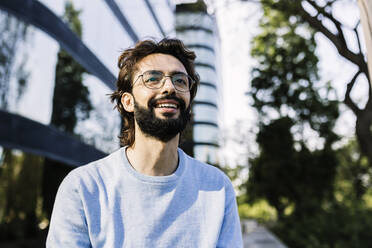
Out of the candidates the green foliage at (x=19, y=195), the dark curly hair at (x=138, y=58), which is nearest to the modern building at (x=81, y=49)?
the green foliage at (x=19, y=195)

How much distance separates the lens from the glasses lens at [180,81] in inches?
69.3

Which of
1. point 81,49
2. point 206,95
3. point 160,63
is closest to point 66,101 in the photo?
point 81,49

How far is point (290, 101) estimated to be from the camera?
61.5 ft

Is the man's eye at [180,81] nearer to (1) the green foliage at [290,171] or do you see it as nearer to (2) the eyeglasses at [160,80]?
(2) the eyeglasses at [160,80]

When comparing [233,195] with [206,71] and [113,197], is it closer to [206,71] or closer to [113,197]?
[113,197]

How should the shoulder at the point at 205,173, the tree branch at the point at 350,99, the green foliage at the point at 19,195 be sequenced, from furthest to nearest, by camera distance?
the green foliage at the point at 19,195 < the tree branch at the point at 350,99 < the shoulder at the point at 205,173

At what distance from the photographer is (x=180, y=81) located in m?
1.79

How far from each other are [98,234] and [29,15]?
283 inches

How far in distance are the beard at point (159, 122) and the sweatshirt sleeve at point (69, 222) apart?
0.45 metres

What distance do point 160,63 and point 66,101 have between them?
25.5ft

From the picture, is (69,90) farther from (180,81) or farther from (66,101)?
(180,81)

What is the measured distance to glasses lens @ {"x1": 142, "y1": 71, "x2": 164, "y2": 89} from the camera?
175cm

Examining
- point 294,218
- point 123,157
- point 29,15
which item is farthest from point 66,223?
point 294,218

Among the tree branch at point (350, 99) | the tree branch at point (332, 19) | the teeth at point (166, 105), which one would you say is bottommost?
the teeth at point (166, 105)
